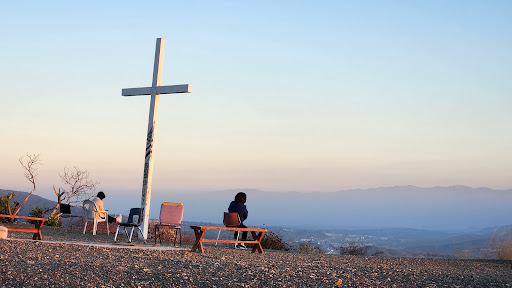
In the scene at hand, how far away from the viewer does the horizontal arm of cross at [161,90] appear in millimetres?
15820

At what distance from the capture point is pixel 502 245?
1694 centimetres

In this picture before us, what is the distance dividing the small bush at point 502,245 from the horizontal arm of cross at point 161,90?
8987mm

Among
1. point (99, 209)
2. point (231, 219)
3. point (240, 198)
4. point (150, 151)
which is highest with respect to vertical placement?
point (150, 151)

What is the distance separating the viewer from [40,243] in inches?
499

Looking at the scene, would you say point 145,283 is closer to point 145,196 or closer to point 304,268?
point 304,268

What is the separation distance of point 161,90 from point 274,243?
567cm

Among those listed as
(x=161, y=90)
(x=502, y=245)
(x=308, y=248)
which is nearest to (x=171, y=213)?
(x=161, y=90)

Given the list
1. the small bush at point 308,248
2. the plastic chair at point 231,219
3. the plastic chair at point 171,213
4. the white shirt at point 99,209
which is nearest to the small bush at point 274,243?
the small bush at point 308,248

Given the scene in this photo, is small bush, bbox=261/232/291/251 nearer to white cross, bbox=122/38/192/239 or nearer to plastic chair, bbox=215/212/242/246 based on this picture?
plastic chair, bbox=215/212/242/246

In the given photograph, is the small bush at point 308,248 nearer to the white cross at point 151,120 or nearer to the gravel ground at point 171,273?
the white cross at point 151,120

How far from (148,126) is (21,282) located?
886 centimetres

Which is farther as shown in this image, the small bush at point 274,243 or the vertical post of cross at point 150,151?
the small bush at point 274,243

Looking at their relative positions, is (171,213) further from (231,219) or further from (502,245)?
(502,245)

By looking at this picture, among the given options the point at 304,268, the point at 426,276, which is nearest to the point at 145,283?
the point at 304,268
